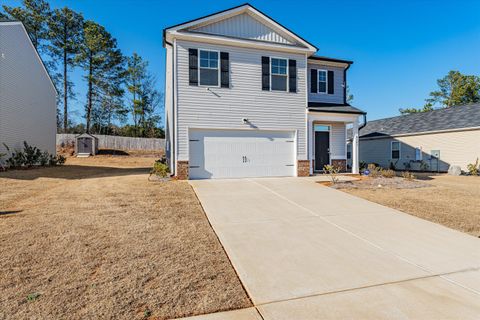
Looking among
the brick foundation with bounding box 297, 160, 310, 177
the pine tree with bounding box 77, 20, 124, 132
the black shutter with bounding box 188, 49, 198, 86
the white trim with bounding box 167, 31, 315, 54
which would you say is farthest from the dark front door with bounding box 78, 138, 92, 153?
the brick foundation with bounding box 297, 160, 310, 177

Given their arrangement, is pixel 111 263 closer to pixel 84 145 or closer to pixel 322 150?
pixel 322 150

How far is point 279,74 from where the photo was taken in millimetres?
11789

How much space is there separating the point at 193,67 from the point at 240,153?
3974mm

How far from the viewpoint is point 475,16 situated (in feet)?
48.1

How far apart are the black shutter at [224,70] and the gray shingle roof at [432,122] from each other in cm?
1494

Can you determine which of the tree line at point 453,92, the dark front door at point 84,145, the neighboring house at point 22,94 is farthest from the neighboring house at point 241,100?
the tree line at point 453,92

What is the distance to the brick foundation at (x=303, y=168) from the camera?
1184 centimetres

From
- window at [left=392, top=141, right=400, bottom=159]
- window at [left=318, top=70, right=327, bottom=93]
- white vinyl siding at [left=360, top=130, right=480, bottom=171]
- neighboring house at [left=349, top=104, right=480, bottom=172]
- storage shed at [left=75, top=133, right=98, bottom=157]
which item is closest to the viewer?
window at [left=318, top=70, right=327, bottom=93]

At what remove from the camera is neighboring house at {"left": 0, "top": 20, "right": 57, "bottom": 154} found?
1398 centimetres

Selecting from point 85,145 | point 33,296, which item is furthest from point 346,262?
point 85,145

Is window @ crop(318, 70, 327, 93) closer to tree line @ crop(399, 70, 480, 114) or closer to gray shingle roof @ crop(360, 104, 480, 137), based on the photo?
gray shingle roof @ crop(360, 104, 480, 137)

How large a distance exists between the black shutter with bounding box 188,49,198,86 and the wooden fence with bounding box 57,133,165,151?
849 inches

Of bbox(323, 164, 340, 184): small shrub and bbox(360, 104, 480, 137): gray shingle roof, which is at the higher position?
bbox(360, 104, 480, 137): gray shingle roof

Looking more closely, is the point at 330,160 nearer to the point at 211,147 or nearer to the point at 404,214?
the point at 211,147
